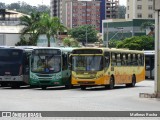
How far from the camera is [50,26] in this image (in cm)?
7075

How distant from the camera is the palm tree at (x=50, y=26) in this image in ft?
231

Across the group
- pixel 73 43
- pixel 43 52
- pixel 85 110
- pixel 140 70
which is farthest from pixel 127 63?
pixel 73 43

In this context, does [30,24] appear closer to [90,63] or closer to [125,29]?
[90,63]

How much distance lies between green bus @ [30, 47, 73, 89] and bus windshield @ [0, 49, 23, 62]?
3.80 feet

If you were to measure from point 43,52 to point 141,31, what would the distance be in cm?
10827

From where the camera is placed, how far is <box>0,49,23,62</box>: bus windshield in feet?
116

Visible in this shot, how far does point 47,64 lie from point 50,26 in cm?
3679

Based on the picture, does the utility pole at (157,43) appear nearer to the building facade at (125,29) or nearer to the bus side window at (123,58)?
the bus side window at (123,58)

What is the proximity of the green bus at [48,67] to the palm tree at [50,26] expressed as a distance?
3589cm

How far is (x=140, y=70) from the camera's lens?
1570 inches

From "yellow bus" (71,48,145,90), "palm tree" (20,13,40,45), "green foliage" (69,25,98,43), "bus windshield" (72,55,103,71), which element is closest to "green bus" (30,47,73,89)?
"yellow bus" (71,48,145,90)

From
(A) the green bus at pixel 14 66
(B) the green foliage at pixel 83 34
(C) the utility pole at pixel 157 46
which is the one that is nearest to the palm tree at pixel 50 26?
(A) the green bus at pixel 14 66

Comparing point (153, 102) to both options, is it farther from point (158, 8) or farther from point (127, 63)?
point (127, 63)

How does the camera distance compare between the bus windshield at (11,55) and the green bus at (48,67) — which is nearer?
the green bus at (48,67)
